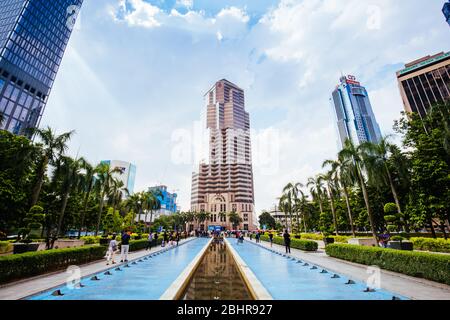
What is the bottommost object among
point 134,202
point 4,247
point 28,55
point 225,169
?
point 4,247

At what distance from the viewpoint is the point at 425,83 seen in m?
62.6

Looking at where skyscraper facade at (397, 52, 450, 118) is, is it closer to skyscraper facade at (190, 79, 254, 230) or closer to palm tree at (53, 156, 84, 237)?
palm tree at (53, 156, 84, 237)

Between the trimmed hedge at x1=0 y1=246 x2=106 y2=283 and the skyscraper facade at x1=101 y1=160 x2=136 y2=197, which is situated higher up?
the skyscraper facade at x1=101 y1=160 x2=136 y2=197

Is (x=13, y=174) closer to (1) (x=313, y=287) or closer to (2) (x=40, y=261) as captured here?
(2) (x=40, y=261)

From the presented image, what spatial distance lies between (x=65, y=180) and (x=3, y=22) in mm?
82481

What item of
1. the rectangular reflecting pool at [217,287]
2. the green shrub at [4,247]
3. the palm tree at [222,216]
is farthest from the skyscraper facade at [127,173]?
the rectangular reflecting pool at [217,287]

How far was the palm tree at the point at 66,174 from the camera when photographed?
2177cm

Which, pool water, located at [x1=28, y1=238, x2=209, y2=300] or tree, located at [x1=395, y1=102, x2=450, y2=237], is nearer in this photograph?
pool water, located at [x1=28, y1=238, x2=209, y2=300]

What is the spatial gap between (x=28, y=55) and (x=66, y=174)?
71038mm

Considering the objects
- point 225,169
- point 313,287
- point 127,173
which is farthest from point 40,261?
point 127,173

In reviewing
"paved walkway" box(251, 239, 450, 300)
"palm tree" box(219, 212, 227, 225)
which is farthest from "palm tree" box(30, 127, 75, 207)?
"palm tree" box(219, 212, 227, 225)

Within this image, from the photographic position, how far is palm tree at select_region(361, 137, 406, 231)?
75.8ft

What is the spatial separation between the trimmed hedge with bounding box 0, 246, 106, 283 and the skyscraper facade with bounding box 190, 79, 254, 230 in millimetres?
101835
